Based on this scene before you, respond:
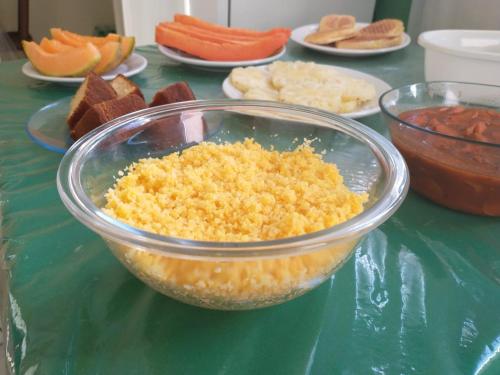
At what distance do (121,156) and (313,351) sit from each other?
1.23 feet

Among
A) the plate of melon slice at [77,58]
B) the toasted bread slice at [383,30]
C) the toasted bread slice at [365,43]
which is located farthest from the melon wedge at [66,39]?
the toasted bread slice at [383,30]

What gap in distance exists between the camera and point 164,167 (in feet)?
1.92

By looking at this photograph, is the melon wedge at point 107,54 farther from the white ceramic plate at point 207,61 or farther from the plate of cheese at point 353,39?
the plate of cheese at point 353,39

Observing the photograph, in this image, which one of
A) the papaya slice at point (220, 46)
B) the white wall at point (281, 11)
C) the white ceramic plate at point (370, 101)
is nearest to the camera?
the white ceramic plate at point (370, 101)

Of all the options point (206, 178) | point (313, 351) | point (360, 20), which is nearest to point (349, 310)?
point (313, 351)

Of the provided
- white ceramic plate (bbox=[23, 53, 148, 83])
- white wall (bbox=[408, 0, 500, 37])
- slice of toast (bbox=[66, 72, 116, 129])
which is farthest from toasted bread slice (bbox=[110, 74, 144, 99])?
white wall (bbox=[408, 0, 500, 37])

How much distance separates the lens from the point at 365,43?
4.83ft

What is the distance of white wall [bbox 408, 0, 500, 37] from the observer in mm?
1867

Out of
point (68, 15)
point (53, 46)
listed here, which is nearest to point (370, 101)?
point (53, 46)

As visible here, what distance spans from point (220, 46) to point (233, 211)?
3.14ft

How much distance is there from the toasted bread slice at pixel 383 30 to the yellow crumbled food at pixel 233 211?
106 cm

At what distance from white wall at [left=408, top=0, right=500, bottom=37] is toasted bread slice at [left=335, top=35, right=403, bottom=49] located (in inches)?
25.7

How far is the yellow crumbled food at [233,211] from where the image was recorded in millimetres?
412

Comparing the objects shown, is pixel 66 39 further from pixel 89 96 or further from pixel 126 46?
pixel 89 96
